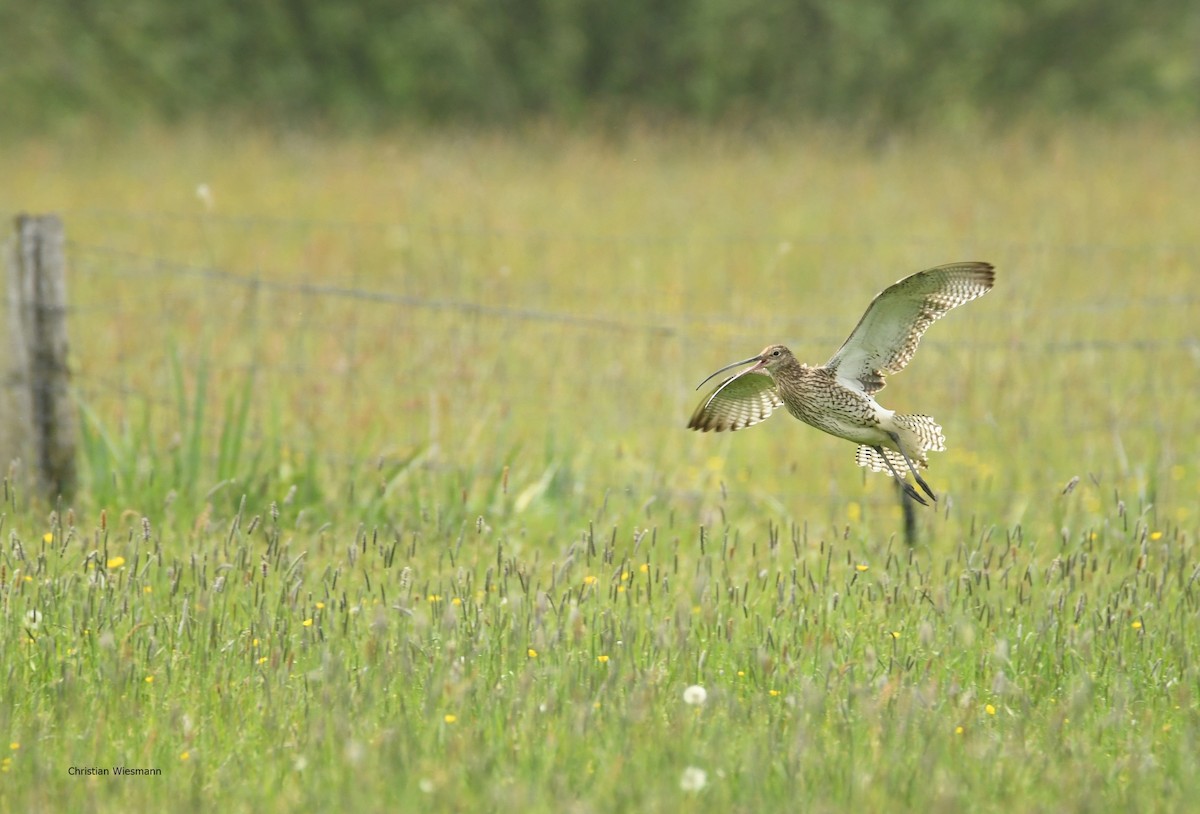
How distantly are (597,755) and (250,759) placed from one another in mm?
710

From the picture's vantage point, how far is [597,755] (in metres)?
2.97

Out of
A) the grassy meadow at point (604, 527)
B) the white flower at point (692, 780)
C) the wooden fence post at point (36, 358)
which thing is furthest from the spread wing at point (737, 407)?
the wooden fence post at point (36, 358)

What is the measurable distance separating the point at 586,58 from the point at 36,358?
45.0ft

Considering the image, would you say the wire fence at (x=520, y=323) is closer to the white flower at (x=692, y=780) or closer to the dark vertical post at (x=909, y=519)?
the dark vertical post at (x=909, y=519)

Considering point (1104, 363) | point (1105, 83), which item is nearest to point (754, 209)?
point (1104, 363)

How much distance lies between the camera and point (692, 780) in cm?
280

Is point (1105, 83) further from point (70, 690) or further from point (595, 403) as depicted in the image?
point (70, 690)

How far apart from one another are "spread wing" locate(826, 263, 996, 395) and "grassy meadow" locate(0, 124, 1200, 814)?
1.90 feet

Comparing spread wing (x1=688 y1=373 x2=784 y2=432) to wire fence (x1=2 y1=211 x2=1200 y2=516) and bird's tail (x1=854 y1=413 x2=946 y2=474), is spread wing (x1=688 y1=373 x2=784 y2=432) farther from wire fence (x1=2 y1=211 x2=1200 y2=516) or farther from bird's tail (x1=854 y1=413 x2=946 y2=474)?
wire fence (x1=2 y1=211 x2=1200 y2=516)

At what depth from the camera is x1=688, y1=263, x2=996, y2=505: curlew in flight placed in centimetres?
294
